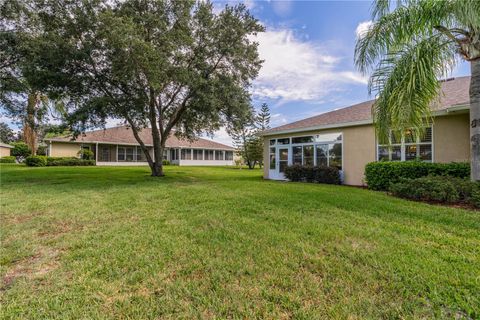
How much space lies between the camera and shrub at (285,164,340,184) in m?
12.0

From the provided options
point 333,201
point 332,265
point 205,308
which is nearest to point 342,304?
point 332,265

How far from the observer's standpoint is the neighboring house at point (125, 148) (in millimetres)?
27448

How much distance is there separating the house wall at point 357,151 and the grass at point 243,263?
553cm

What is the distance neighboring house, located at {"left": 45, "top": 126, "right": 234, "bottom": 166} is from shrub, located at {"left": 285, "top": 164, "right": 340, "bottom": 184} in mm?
12992

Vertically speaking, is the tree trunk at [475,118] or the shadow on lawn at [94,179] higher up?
the tree trunk at [475,118]

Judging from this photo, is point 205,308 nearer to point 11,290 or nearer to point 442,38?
point 11,290

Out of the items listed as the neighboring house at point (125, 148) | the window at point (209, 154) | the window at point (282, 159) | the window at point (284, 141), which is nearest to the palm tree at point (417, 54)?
the window at point (284, 141)

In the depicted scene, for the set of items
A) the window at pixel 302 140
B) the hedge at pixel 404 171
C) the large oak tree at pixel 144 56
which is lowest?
A: the hedge at pixel 404 171

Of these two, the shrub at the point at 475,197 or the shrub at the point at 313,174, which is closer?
the shrub at the point at 475,197

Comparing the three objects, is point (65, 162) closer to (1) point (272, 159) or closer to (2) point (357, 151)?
(1) point (272, 159)

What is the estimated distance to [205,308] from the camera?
2410mm

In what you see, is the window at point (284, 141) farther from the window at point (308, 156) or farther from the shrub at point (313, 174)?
the shrub at point (313, 174)

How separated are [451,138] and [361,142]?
320 centimetres

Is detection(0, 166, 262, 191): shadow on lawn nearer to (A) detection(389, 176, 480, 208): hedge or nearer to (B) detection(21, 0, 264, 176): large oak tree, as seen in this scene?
(B) detection(21, 0, 264, 176): large oak tree
